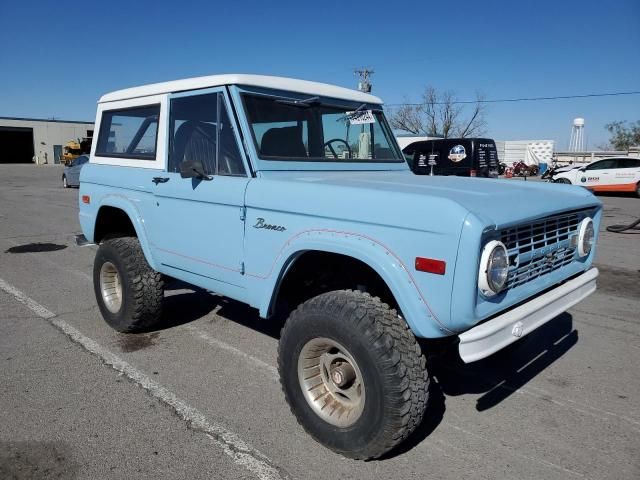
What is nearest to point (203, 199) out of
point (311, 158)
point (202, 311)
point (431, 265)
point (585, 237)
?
point (311, 158)

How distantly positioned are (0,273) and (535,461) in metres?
6.91

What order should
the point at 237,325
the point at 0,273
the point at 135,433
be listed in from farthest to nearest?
the point at 0,273 → the point at 237,325 → the point at 135,433

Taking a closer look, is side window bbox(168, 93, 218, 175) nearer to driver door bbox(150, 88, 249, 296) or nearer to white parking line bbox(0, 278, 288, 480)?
driver door bbox(150, 88, 249, 296)

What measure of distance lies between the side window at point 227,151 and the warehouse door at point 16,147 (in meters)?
65.9

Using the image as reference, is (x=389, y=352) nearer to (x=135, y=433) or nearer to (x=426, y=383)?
(x=426, y=383)

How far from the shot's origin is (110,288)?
4.79m

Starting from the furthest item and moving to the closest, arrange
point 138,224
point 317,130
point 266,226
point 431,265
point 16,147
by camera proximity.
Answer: point 16,147
point 138,224
point 317,130
point 266,226
point 431,265

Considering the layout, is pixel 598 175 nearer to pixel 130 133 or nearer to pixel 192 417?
pixel 130 133

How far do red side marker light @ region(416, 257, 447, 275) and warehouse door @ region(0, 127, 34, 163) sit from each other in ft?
222

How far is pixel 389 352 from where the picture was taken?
2.49 metres

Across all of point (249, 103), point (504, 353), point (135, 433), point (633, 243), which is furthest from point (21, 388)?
point (633, 243)

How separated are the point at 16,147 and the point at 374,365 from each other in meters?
69.5

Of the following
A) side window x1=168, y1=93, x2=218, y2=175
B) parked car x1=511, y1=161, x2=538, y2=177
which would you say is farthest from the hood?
parked car x1=511, y1=161, x2=538, y2=177

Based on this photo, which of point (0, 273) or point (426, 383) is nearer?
point (426, 383)
